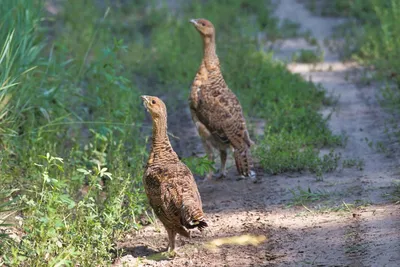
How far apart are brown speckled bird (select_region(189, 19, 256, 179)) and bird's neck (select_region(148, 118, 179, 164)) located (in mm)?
1642

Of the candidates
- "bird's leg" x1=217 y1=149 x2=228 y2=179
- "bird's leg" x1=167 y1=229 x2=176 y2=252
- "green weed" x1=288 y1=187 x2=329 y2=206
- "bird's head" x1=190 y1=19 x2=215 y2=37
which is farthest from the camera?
"bird's head" x1=190 y1=19 x2=215 y2=37

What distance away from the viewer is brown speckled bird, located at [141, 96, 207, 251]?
21.4 ft

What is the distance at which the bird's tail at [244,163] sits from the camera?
8.69m

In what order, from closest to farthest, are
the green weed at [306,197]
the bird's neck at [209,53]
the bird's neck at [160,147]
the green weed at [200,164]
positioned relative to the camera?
1. the bird's neck at [160,147]
2. the green weed at [200,164]
3. the green weed at [306,197]
4. the bird's neck at [209,53]

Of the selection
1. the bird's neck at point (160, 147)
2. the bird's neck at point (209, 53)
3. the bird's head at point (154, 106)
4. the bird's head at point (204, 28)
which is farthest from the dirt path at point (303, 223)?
the bird's head at point (204, 28)

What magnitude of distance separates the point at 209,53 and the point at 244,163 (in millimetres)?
1481

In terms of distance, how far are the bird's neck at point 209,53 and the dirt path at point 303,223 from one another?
4.16 ft

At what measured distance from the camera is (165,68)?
12.7m

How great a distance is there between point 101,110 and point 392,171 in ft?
11.6

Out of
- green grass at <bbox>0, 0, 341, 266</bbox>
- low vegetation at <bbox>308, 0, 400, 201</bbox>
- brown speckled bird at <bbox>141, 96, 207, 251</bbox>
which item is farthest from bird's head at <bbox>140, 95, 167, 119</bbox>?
low vegetation at <bbox>308, 0, 400, 201</bbox>

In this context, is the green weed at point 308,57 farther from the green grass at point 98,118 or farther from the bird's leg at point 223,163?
the bird's leg at point 223,163

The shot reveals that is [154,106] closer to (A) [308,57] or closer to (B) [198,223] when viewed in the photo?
(B) [198,223]

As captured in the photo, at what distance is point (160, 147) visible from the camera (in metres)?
7.21

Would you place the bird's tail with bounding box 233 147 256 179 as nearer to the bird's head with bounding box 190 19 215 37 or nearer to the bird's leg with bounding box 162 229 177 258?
the bird's head with bounding box 190 19 215 37
